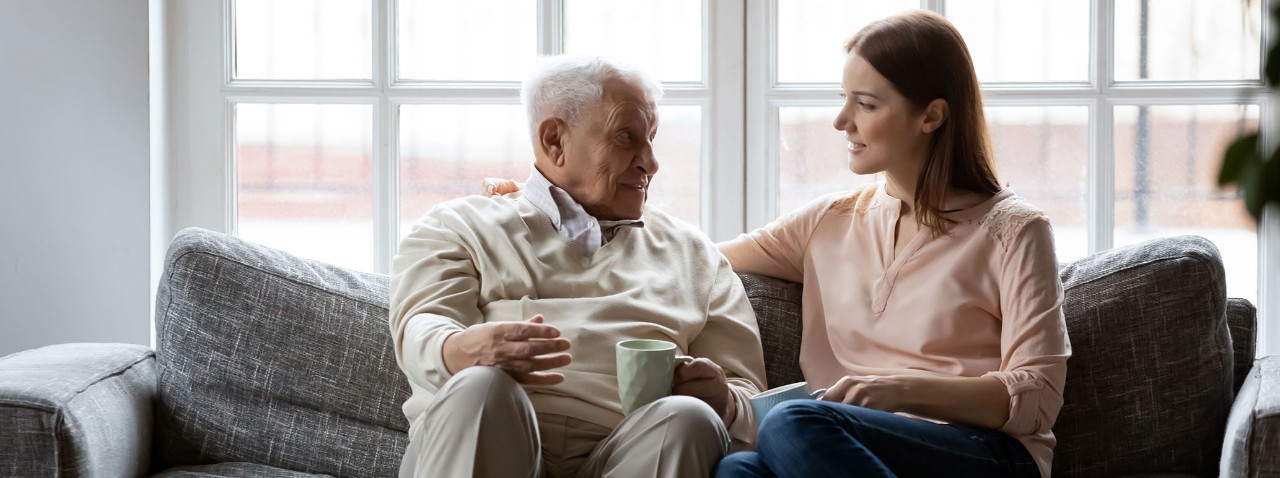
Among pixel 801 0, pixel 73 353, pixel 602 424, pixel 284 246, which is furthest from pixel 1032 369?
pixel 284 246

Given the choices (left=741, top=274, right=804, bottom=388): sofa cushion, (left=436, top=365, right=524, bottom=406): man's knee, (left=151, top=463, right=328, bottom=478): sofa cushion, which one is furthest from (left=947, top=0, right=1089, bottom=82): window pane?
(left=151, top=463, right=328, bottom=478): sofa cushion

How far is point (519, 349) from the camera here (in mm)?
1602

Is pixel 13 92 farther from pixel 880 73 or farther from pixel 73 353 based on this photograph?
pixel 880 73

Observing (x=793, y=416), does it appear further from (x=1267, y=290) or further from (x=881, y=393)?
(x=1267, y=290)

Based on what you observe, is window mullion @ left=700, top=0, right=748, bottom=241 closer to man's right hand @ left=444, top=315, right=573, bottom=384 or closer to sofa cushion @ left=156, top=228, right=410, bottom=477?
sofa cushion @ left=156, top=228, right=410, bottom=477

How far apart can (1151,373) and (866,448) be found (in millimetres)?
675

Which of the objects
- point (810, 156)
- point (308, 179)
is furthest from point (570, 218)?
point (308, 179)

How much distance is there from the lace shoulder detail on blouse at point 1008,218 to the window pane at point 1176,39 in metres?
0.90

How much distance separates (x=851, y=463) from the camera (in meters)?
1.60

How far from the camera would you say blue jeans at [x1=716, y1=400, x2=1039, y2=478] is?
1605 mm

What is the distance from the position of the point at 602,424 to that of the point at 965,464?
582 millimetres

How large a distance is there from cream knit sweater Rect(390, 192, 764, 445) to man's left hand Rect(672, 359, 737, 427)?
84 millimetres

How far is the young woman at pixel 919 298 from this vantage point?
170 cm

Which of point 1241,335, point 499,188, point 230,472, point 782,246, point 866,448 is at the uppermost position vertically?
point 499,188
